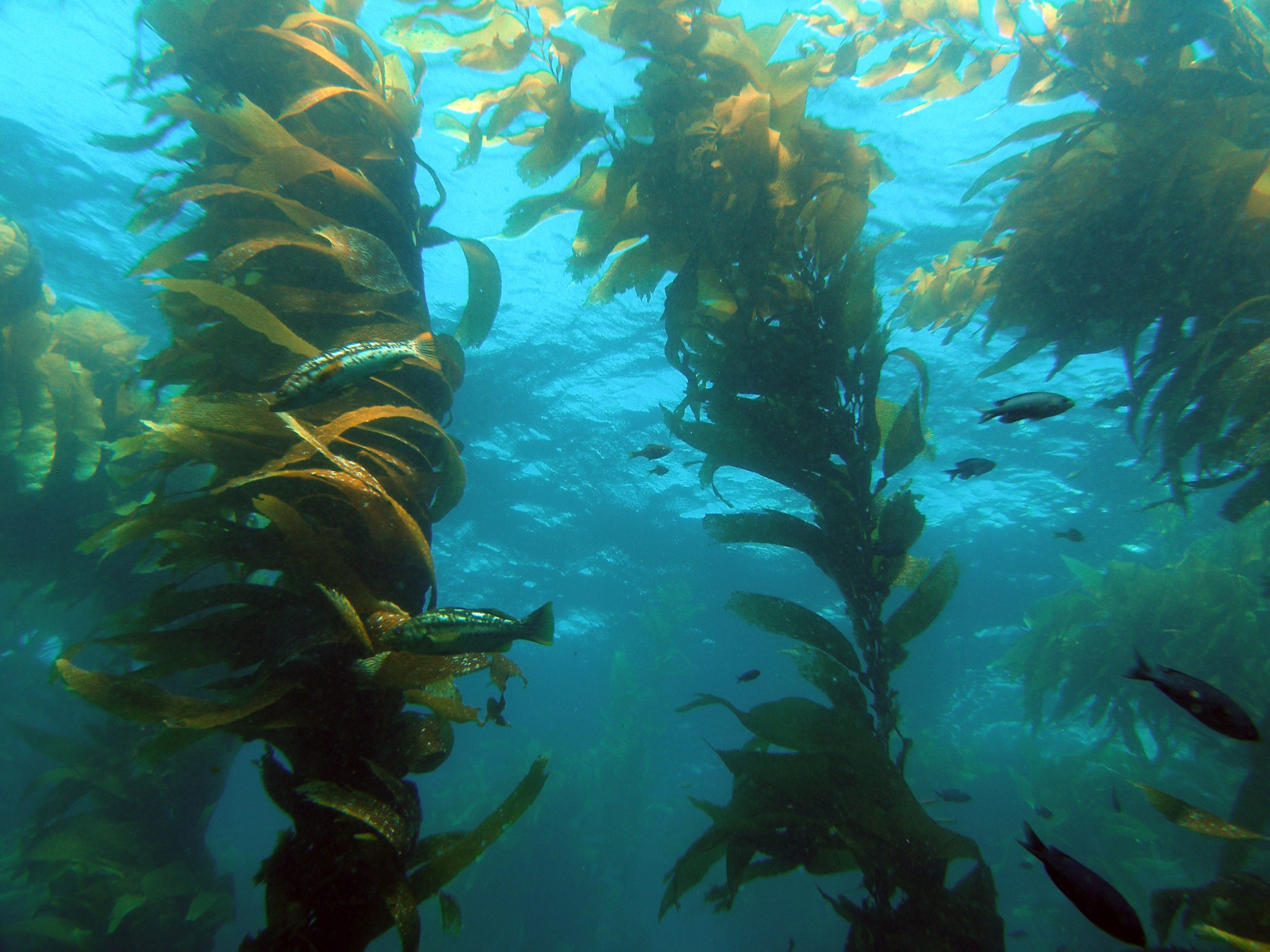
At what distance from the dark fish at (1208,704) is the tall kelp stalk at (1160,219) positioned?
4.36 feet

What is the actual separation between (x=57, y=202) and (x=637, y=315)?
11.6 m

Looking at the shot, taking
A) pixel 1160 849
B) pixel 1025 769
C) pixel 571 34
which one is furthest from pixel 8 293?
pixel 1025 769

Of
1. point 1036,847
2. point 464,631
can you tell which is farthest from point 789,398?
point 1036,847

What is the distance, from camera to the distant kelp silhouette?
192cm

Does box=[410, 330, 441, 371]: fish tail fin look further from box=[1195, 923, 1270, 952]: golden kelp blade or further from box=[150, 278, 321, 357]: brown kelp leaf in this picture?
box=[1195, 923, 1270, 952]: golden kelp blade

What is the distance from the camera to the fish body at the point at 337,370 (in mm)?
1479

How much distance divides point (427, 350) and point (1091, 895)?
3.32m

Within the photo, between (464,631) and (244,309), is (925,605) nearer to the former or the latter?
(464,631)

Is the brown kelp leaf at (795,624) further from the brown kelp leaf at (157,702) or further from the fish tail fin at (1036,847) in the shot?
the brown kelp leaf at (157,702)

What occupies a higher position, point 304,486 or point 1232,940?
point 304,486

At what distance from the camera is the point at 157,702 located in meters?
1.29

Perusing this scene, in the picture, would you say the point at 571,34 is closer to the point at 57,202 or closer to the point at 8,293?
the point at 8,293

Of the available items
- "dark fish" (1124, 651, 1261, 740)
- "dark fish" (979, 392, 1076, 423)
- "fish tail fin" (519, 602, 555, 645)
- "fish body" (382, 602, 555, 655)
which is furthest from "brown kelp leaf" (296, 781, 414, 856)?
"dark fish" (979, 392, 1076, 423)

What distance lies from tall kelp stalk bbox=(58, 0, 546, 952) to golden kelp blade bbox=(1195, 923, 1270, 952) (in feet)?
7.50
